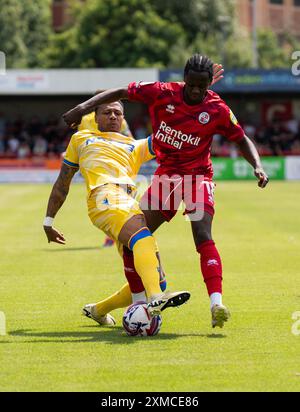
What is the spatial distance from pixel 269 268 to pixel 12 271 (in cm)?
339

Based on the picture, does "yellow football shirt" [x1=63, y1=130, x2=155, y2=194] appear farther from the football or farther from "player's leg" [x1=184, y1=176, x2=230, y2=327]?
the football

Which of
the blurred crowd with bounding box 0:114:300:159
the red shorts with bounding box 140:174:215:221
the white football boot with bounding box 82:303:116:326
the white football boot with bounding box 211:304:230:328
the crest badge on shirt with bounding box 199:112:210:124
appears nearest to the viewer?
the white football boot with bounding box 211:304:230:328

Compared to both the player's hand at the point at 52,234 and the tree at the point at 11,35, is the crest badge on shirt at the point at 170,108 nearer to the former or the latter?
the player's hand at the point at 52,234

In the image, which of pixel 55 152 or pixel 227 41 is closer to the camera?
pixel 55 152

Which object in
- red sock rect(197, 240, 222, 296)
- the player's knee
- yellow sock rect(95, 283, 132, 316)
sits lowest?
yellow sock rect(95, 283, 132, 316)

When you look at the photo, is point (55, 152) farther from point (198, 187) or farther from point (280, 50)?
point (198, 187)

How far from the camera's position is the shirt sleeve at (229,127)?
868cm

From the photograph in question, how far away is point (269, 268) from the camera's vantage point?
44.2 feet

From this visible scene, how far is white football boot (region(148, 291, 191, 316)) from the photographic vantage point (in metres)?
7.98

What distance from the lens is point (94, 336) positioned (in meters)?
8.52

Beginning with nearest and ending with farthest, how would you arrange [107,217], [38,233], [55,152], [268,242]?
[107,217]
[268,242]
[38,233]
[55,152]

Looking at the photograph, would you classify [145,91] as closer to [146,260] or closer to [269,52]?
[146,260]

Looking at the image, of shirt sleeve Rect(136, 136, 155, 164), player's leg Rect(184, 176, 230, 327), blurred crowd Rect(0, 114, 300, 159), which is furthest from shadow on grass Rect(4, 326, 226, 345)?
blurred crowd Rect(0, 114, 300, 159)

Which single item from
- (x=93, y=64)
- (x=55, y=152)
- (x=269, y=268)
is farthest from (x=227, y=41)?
(x=269, y=268)
